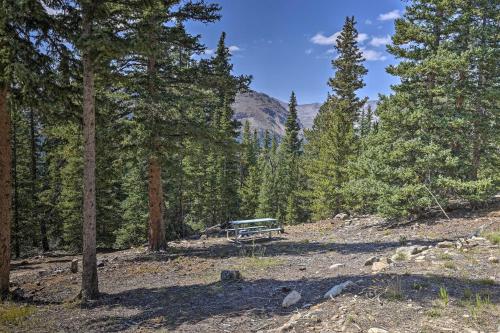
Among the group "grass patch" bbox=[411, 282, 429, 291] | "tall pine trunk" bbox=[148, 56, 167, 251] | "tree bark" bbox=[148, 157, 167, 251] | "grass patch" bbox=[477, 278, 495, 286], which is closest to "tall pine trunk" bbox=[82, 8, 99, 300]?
"tall pine trunk" bbox=[148, 56, 167, 251]

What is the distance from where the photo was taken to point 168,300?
8859 millimetres

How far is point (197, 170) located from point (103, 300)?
2836 cm

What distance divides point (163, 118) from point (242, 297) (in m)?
7.75

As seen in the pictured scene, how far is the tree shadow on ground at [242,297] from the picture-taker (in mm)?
7004

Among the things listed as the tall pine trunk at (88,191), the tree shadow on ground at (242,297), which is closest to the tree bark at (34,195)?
the tall pine trunk at (88,191)

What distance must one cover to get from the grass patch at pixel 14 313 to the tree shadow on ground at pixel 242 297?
1369 millimetres

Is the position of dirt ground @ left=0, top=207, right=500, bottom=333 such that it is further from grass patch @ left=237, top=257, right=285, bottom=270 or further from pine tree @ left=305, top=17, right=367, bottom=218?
pine tree @ left=305, top=17, right=367, bottom=218

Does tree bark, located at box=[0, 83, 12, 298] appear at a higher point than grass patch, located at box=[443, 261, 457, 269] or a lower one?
higher

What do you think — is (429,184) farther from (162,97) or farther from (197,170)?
(197,170)

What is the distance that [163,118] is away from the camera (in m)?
13.7

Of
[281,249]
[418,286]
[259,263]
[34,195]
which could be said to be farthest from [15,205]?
[418,286]

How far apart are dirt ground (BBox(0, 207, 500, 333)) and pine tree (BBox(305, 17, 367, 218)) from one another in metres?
11.2

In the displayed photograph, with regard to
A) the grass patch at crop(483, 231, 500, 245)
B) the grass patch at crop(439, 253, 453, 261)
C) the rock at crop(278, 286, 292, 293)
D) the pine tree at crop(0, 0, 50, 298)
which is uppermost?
the pine tree at crop(0, 0, 50, 298)

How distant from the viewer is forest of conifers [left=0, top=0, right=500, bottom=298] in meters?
9.16
